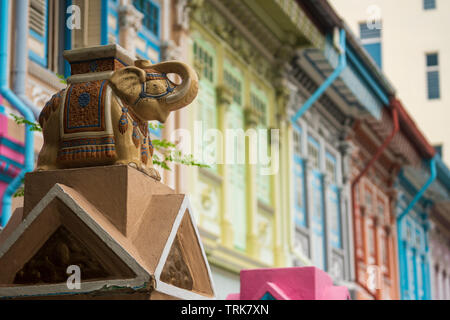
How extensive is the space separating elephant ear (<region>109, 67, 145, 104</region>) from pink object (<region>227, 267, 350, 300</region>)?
13.1 feet

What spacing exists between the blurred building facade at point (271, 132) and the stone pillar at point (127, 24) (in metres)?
0.02

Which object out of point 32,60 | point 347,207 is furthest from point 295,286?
point 347,207

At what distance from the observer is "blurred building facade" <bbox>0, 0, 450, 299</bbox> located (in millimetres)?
9258

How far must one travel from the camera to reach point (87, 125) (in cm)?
421

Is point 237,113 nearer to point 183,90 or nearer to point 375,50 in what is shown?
point 183,90

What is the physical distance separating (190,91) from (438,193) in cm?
2229

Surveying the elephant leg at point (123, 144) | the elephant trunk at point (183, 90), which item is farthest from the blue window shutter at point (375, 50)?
the elephant leg at point (123, 144)

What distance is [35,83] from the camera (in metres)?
9.01

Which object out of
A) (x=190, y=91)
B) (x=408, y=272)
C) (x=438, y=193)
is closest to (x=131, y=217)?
(x=190, y=91)

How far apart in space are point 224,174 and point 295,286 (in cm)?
566

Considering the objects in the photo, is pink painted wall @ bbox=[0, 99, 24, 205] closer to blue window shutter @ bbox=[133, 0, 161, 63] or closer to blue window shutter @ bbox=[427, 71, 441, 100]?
blue window shutter @ bbox=[133, 0, 161, 63]

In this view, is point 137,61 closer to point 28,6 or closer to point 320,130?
point 28,6

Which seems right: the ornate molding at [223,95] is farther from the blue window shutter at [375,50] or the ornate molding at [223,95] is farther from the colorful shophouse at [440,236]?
the blue window shutter at [375,50]
